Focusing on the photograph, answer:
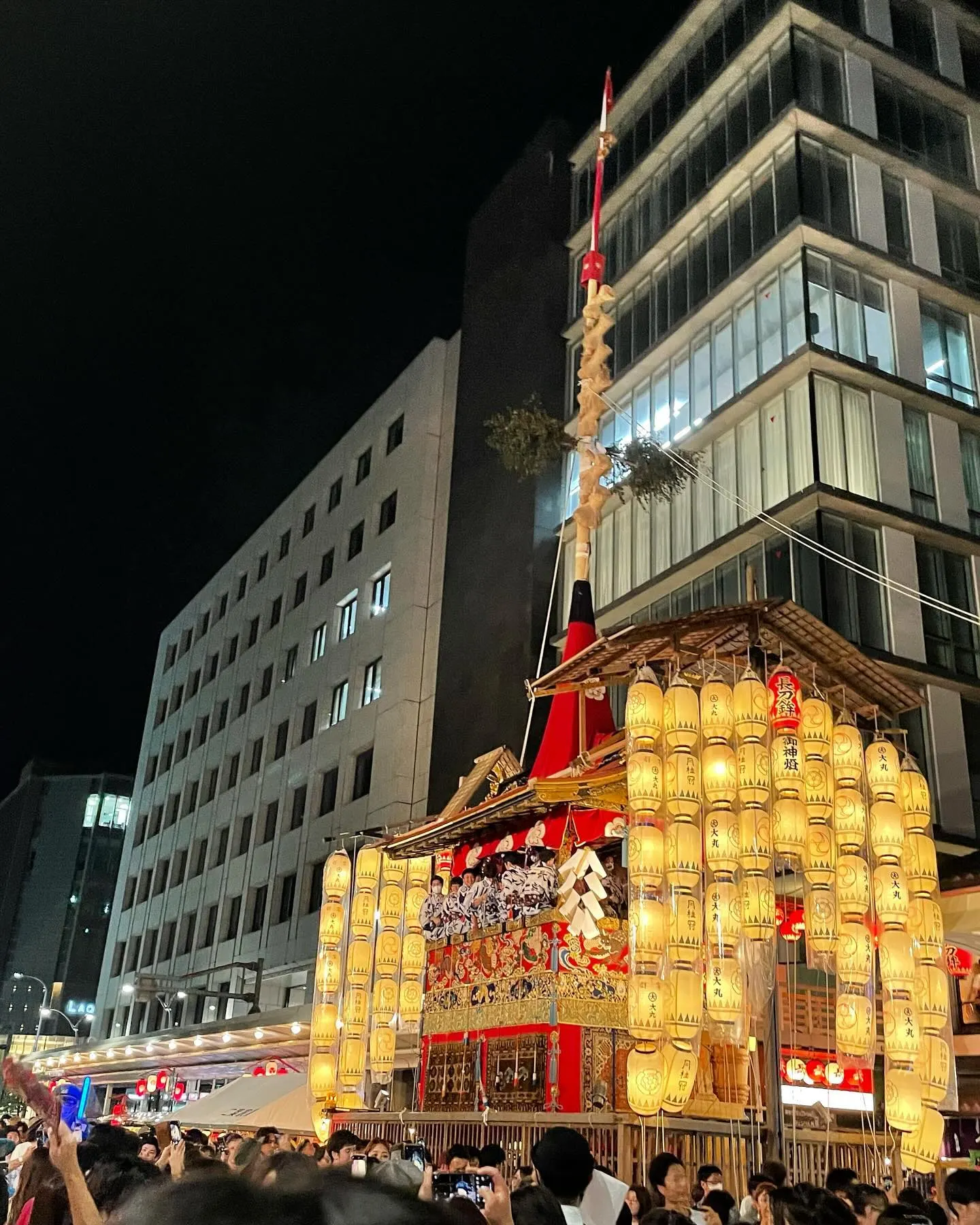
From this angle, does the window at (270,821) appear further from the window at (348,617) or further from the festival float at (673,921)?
the festival float at (673,921)

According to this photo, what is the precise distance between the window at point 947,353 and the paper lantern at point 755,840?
13781 mm

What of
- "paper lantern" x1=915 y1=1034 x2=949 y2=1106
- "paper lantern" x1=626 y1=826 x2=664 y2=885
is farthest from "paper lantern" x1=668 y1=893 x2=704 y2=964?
"paper lantern" x1=915 y1=1034 x2=949 y2=1106

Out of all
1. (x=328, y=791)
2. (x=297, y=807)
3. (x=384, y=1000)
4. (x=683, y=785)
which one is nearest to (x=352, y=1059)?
(x=384, y=1000)

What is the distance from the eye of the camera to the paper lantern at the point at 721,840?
10.2 metres

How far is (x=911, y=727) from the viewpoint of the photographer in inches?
725

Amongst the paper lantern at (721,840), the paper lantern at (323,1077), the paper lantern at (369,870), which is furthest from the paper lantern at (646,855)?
the paper lantern at (323,1077)

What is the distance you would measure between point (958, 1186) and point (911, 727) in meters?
14.3

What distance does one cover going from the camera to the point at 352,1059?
14445 millimetres

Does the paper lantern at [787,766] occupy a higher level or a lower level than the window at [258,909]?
lower

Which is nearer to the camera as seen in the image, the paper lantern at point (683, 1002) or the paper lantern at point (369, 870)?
the paper lantern at point (683, 1002)

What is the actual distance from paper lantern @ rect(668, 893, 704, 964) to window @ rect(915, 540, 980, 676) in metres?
10.6

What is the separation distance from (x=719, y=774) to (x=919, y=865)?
221 centimetres

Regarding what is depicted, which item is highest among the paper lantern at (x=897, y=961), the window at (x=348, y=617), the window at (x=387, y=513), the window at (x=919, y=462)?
the window at (x=387, y=513)

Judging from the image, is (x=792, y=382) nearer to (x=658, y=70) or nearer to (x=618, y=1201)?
(x=658, y=70)
